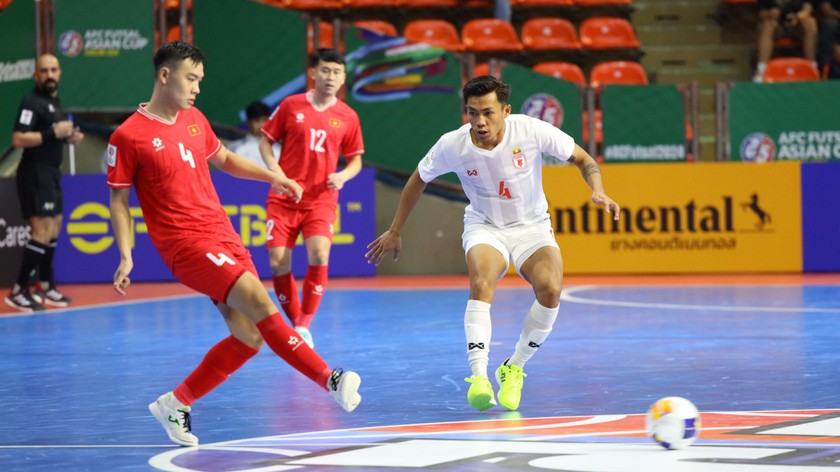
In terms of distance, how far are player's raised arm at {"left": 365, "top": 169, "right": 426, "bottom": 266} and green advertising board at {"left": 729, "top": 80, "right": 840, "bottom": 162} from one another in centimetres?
922

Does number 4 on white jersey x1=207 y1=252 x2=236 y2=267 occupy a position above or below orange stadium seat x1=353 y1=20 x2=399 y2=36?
below

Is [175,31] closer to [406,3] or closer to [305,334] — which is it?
[406,3]

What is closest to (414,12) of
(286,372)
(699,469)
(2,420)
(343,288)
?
(343,288)

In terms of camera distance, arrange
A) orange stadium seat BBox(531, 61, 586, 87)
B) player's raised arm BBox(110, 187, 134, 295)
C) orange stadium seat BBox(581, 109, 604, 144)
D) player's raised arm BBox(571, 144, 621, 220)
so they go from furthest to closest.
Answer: orange stadium seat BBox(531, 61, 586, 87), orange stadium seat BBox(581, 109, 604, 144), player's raised arm BBox(571, 144, 621, 220), player's raised arm BBox(110, 187, 134, 295)

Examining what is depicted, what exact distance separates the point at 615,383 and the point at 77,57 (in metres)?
10.5

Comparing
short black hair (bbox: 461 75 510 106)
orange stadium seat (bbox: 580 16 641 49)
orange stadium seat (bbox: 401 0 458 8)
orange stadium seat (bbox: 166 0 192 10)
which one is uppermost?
orange stadium seat (bbox: 401 0 458 8)

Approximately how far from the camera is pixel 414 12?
20.3m

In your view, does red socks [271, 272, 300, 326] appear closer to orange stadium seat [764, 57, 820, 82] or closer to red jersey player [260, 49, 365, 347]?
red jersey player [260, 49, 365, 347]

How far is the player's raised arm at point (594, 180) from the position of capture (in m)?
6.73

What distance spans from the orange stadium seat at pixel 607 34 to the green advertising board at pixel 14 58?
26.7 ft

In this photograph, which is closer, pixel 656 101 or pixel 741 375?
pixel 741 375

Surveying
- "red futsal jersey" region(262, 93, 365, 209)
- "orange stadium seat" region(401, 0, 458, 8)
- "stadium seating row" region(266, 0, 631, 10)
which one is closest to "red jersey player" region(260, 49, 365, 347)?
"red futsal jersey" region(262, 93, 365, 209)

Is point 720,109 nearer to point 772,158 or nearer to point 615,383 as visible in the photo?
point 772,158

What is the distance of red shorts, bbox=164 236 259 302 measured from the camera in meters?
6.04
